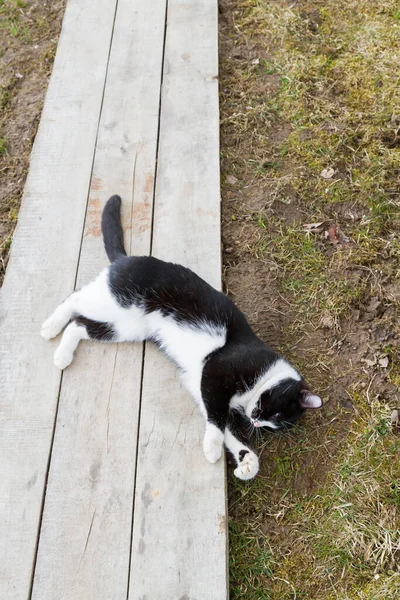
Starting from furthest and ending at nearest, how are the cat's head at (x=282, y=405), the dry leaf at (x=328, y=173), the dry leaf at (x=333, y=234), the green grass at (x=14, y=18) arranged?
the green grass at (x=14, y=18), the dry leaf at (x=328, y=173), the dry leaf at (x=333, y=234), the cat's head at (x=282, y=405)

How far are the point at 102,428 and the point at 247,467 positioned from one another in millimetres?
648

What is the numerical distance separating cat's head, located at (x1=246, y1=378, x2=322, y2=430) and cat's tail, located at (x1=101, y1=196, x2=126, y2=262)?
3.40 ft

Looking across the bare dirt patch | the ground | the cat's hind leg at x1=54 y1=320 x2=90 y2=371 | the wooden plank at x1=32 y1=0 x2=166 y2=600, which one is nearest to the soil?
the ground

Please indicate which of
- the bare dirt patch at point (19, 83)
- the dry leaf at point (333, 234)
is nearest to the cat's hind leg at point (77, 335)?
the bare dirt patch at point (19, 83)

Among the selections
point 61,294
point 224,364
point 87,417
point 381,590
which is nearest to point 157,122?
point 61,294

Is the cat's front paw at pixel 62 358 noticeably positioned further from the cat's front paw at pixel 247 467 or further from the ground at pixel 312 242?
the cat's front paw at pixel 247 467

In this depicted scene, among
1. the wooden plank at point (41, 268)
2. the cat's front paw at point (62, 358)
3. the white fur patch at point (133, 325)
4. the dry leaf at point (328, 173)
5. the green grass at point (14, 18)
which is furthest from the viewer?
the green grass at point (14, 18)

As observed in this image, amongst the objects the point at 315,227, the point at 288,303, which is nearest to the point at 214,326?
the point at 288,303

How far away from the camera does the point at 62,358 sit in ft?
8.92

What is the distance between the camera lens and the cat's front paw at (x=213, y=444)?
8.18ft

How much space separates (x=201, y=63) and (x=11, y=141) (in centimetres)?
140

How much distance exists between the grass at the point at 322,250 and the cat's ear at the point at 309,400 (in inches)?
7.6

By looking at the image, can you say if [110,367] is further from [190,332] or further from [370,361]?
[370,361]

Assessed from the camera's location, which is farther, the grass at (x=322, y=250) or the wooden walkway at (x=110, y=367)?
the grass at (x=322, y=250)
